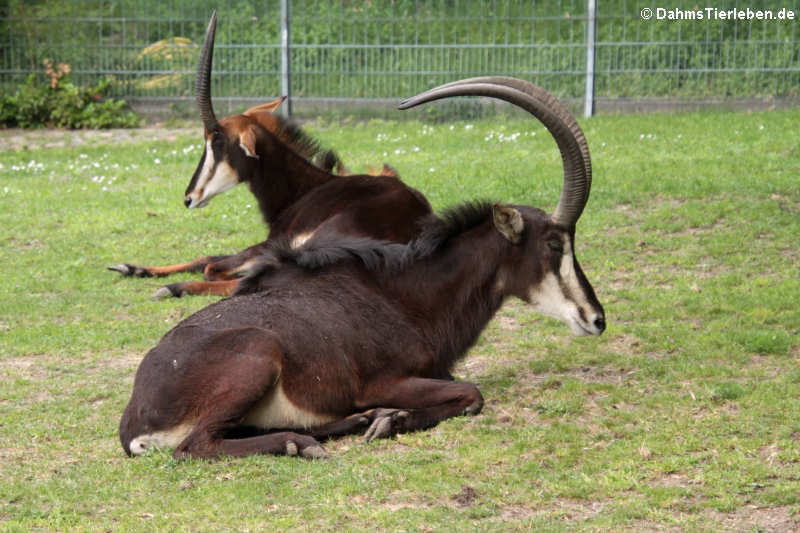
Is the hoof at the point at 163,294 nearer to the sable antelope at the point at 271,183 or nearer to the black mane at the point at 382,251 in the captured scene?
the sable antelope at the point at 271,183

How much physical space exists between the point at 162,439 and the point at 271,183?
443 centimetres

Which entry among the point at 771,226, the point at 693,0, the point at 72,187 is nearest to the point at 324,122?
the point at 72,187

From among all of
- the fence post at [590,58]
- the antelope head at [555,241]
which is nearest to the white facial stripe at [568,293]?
the antelope head at [555,241]

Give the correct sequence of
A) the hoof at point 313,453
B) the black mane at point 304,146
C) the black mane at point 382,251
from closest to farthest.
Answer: the hoof at point 313,453 → the black mane at point 382,251 → the black mane at point 304,146

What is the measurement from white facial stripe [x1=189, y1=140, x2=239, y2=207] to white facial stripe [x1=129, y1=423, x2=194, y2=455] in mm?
4622

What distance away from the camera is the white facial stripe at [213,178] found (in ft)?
34.4

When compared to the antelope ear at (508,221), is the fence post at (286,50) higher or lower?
higher

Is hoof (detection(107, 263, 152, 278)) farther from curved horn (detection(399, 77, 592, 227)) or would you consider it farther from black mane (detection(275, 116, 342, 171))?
curved horn (detection(399, 77, 592, 227))

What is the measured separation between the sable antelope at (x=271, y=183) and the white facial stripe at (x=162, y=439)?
3.28 metres

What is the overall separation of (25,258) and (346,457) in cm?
679

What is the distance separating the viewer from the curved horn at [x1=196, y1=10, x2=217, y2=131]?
415 inches

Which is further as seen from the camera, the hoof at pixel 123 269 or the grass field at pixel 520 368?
the hoof at pixel 123 269

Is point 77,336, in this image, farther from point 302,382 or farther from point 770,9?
point 770,9

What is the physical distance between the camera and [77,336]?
9.11 m
